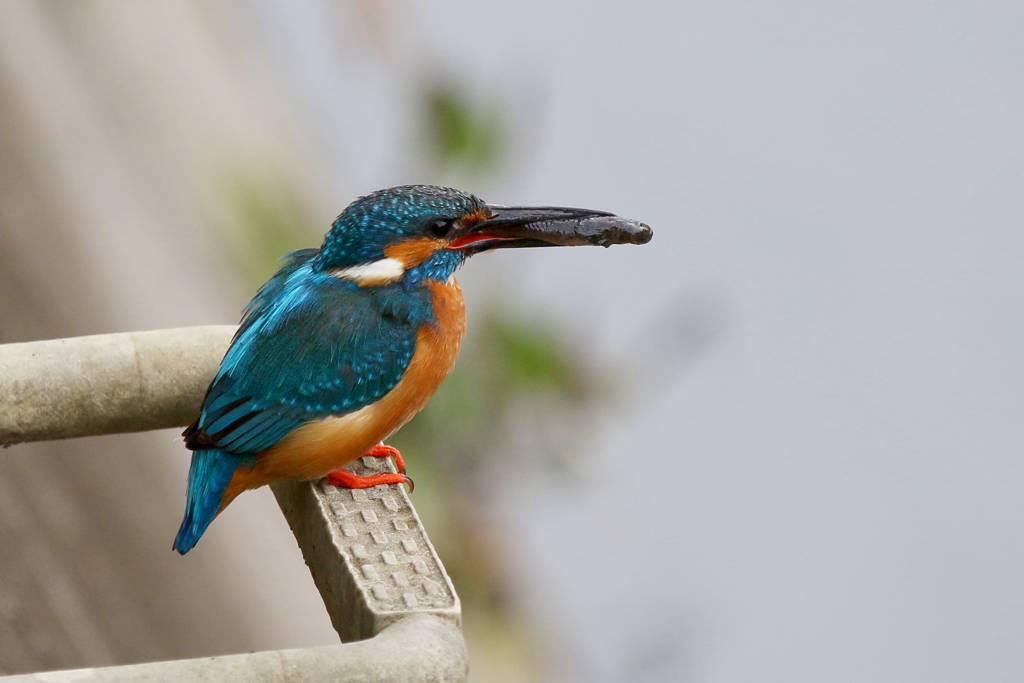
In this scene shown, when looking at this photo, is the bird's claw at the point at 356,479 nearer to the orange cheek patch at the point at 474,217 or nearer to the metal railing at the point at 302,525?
the metal railing at the point at 302,525

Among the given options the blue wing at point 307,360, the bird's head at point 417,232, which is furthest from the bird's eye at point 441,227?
the blue wing at point 307,360

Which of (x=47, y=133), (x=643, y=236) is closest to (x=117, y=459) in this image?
(x=47, y=133)

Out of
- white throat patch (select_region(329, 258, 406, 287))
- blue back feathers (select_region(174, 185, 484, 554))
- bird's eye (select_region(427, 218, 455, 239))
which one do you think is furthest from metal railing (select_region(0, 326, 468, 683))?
bird's eye (select_region(427, 218, 455, 239))

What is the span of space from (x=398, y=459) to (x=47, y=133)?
10.6 feet

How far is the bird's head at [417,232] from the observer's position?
2238 millimetres

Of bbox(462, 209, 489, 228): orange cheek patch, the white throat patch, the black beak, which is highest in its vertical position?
bbox(462, 209, 489, 228): orange cheek patch

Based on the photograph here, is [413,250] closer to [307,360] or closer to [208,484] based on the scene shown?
[307,360]

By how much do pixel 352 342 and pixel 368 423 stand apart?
15 centimetres

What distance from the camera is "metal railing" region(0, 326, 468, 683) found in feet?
5.14

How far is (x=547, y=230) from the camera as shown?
86.3 inches

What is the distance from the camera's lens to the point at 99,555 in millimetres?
3598

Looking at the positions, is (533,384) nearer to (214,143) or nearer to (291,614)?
(291,614)

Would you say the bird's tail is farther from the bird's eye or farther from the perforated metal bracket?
the bird's eye

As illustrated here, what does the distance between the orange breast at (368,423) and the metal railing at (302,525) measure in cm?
8
